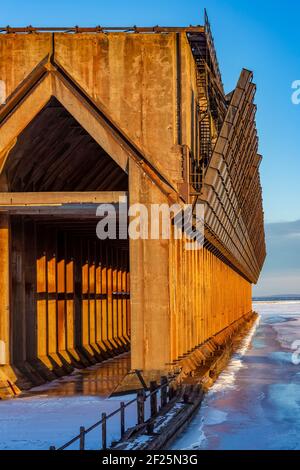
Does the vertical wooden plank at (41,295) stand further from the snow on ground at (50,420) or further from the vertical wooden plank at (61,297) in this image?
the snow on ground at (50,420)

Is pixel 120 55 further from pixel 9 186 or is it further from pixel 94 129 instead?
pixel 9 186

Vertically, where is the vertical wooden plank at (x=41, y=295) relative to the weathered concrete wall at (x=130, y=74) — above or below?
below

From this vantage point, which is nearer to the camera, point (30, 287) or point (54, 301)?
point (30, 287)

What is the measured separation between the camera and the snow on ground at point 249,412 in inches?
785

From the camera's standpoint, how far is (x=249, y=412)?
25500 millimetres

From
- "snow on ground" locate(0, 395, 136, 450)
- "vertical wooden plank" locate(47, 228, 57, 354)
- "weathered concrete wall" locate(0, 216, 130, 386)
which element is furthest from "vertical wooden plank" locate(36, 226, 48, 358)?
"snow on ground" locate(0, 395, 136, 450)

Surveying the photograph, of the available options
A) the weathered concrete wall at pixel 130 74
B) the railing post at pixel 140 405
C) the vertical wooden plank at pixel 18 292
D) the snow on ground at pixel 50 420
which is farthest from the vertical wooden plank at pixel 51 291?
Result: the railing post at pixel 140 405

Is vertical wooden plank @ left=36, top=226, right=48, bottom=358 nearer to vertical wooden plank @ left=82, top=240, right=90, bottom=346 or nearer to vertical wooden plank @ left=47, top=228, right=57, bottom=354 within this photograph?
vertical wooden plank @ left=47, top=228, right=57, bottom=354

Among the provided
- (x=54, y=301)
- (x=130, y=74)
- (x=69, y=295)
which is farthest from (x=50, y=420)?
(x=69, y=295)

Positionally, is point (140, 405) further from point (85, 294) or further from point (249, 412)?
point (85, 294)

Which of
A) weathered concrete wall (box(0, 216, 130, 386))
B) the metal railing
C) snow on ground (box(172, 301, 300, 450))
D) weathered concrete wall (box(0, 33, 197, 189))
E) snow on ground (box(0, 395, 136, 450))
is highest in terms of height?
weathered concrete wall (box(0, 33, 197, 189))

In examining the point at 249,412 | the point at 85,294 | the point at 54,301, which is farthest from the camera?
the point at 85,294

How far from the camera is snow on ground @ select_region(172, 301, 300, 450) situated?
19.9 m
